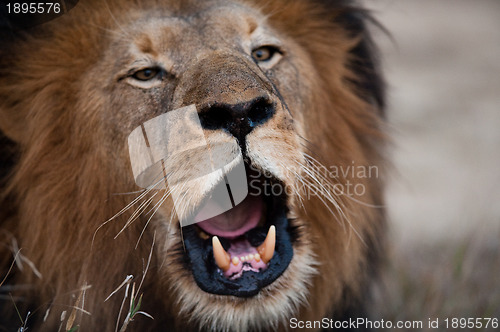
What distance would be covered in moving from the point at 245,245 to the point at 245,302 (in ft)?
0.75

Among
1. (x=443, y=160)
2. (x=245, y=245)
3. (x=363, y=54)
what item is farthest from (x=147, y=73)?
(x=443, y=160)

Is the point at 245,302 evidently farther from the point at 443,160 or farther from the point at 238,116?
the point at 443,160

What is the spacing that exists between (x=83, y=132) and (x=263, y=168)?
0.86 metres

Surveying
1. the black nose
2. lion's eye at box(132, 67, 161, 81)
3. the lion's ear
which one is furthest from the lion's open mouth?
the lion's ear

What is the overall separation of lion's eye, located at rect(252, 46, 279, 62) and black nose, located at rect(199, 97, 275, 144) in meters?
0.57

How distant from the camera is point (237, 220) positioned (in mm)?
2605

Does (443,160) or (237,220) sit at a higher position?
(237,220)

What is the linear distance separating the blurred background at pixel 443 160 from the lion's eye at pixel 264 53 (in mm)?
711

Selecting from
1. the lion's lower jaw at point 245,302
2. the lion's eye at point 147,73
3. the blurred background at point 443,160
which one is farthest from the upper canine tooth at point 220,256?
the blurred background at point 443,160

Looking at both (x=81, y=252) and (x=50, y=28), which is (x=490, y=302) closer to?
(x=81, y=252)

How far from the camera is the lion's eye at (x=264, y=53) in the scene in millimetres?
2795

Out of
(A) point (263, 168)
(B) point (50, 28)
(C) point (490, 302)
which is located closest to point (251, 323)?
(A) point (263, 168)

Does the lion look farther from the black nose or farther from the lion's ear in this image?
the lion's ear

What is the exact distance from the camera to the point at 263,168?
2.23 metres
